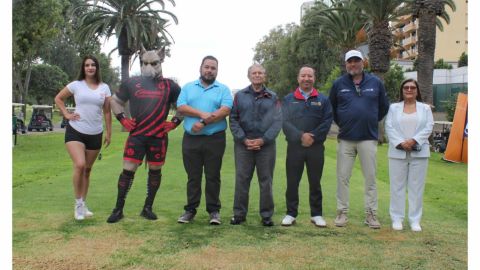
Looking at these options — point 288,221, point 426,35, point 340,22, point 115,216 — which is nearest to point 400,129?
point 288,221

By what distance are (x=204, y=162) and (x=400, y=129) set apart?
97.1 inches

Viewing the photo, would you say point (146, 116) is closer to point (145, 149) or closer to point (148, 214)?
point (145, 149)

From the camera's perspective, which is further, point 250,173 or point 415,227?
point 250,173

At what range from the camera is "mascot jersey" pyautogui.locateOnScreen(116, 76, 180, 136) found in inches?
228

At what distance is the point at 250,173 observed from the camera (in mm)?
5984

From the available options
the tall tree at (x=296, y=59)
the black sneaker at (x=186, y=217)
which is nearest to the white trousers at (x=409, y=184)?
the black sneaker at (x=186, y=217)

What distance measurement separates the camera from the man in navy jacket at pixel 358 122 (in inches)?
230

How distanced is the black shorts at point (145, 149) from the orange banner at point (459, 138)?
13.2 m

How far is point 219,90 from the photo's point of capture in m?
5.89

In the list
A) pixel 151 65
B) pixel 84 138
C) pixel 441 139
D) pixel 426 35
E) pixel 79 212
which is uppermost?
pixel 426 35

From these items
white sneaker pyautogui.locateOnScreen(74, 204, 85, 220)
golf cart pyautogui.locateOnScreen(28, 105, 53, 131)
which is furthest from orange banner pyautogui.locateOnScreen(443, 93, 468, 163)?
golf cart pyautogui.locateOnScreen(28, 105, 53, 131)

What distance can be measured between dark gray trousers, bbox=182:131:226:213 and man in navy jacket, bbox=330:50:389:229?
1519 mm

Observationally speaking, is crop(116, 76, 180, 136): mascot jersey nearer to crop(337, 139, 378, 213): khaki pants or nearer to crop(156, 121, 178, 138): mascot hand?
crop(156, 121, 178, 138): mascot hand

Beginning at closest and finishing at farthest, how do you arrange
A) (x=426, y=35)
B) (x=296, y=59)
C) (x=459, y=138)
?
1. (x=459, y=138)
2. (x=426, y=35)
3. (x=296, y=59)
